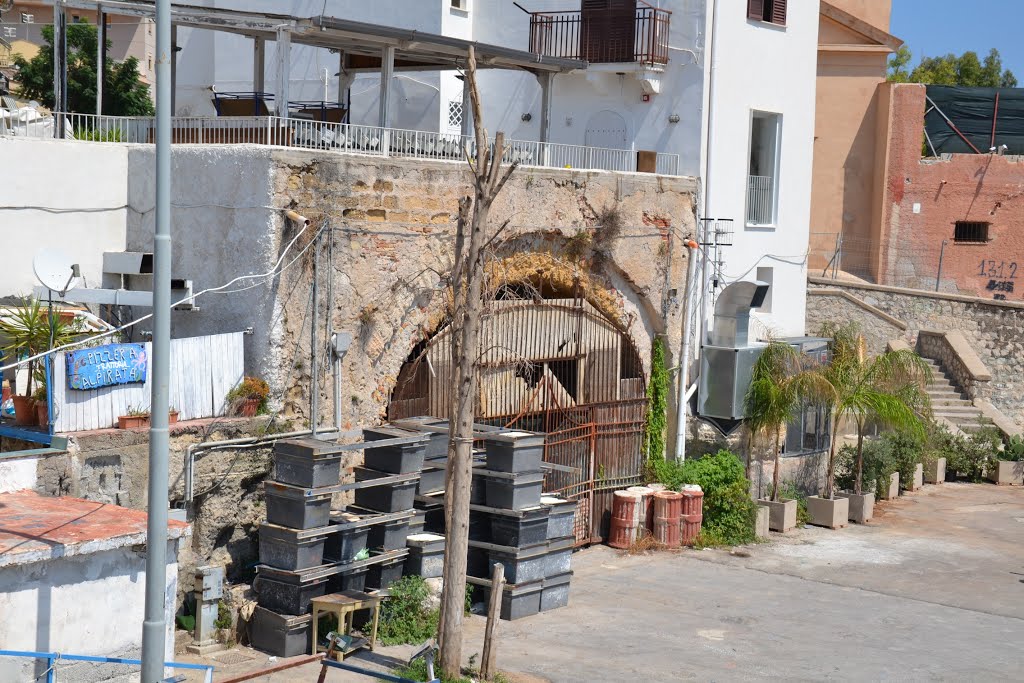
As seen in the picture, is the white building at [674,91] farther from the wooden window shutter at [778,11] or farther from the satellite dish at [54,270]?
the satellite dish at [54,270]

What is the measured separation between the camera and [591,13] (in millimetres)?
20891

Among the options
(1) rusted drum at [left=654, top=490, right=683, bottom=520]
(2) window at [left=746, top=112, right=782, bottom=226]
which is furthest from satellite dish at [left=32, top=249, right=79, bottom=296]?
(2) window at [left=746, top=112, right=782, bottom=226]

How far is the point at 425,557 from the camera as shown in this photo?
12.8 meters

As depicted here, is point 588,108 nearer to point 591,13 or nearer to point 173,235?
point 591,13

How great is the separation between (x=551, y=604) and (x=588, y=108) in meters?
10.7

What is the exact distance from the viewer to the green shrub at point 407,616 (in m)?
12.1

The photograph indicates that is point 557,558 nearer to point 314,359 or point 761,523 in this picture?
point 314,359

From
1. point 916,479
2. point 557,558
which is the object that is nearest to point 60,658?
point 557,558

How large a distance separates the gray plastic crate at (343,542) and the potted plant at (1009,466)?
16.0m

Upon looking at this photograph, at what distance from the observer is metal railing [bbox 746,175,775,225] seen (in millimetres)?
20281

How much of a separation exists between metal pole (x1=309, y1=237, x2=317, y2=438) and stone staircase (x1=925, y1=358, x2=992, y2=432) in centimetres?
1609

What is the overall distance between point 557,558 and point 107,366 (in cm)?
565

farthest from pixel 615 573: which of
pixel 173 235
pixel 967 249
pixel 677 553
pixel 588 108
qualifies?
pixel 967 249

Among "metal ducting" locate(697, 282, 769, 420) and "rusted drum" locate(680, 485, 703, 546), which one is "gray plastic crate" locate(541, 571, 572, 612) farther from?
"metal ducting" locate(697, 282, 769, 420)
